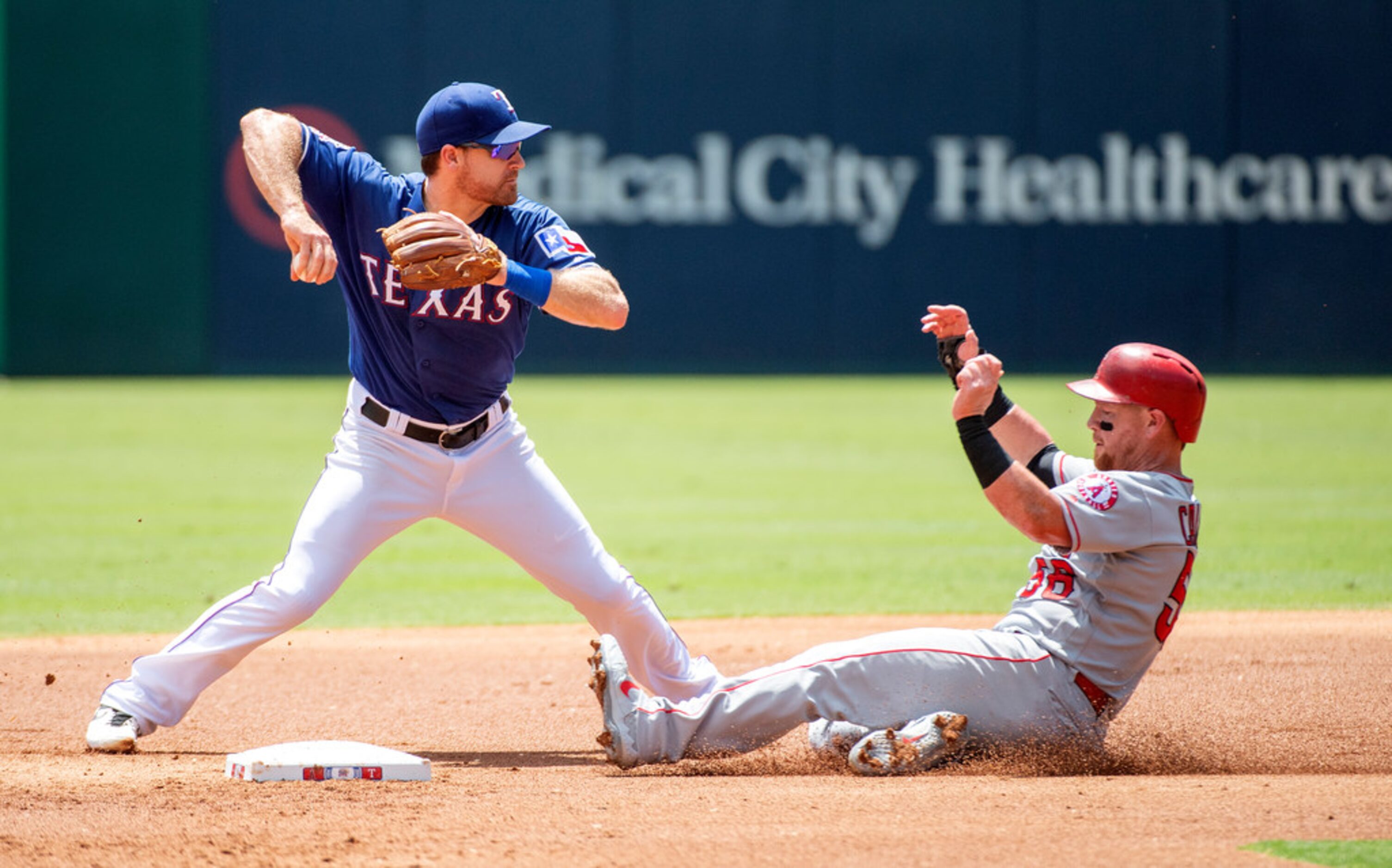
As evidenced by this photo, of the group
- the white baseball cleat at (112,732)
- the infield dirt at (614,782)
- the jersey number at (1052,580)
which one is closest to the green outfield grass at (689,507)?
the infield dirt at (614,782)

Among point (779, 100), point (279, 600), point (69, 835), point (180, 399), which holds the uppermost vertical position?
point (779, 100)

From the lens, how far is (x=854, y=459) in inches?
493

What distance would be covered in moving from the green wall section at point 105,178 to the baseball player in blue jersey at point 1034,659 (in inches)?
623

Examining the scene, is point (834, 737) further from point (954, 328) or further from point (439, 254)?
point (439, 254)

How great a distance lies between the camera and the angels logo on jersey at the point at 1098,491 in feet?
12.2

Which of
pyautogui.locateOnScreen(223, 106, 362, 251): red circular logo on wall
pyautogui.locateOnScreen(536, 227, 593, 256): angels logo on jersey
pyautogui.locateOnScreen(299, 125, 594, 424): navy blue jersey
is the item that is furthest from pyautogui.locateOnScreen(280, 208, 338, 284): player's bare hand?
pyautogui.locateOnScreen(223, 106, 362, 251): red circular logo on wall

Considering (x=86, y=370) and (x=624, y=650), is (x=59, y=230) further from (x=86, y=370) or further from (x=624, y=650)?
(x=624, y=650)

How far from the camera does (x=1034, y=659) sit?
390cm

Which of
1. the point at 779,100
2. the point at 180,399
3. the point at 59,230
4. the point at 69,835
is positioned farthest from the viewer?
the point at 779,100

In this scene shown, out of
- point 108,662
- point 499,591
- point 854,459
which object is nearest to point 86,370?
point 854,459

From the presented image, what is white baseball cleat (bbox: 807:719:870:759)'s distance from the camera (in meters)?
4.07

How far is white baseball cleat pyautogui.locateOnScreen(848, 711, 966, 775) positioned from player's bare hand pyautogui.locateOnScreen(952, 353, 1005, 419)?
752 millimetres

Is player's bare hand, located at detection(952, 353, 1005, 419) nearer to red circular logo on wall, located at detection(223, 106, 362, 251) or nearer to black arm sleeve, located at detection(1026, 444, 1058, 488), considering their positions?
black arm sleeve, located at detection(1026, 444, 1058, 488)

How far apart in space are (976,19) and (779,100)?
2.60 m
